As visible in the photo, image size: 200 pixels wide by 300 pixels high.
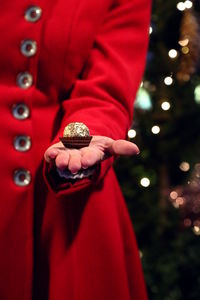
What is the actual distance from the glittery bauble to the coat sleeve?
3 centimetres

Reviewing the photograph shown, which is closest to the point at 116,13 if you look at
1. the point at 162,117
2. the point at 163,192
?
the point at 162,117

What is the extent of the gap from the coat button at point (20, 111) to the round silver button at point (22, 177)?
0.06 meters

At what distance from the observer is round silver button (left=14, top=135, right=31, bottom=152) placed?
1.96 ft

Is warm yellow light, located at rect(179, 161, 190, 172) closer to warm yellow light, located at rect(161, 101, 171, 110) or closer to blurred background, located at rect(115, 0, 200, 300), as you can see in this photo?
blurred background, located at rect(115, 0, 200, 300)

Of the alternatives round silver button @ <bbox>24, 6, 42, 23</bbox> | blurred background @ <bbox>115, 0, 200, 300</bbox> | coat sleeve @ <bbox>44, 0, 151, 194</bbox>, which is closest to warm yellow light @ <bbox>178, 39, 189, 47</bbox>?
blurred background @ <bbox>115, 0, 200, 300</bbox>

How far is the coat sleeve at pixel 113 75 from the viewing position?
0.60 meters

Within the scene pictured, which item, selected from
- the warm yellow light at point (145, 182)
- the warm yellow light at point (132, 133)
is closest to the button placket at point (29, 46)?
the warm yellow light at point (132, 133)

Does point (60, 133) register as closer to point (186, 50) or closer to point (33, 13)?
point (33, 13)

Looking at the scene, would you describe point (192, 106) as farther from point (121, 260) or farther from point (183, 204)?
point (121, 260)

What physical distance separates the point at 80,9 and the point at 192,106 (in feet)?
2.49

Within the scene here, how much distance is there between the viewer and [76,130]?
534mm

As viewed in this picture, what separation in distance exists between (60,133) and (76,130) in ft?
0.19

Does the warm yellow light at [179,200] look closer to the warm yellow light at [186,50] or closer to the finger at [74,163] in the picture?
the warm yellow light at [186,50]

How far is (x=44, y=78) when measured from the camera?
63 centimetres
